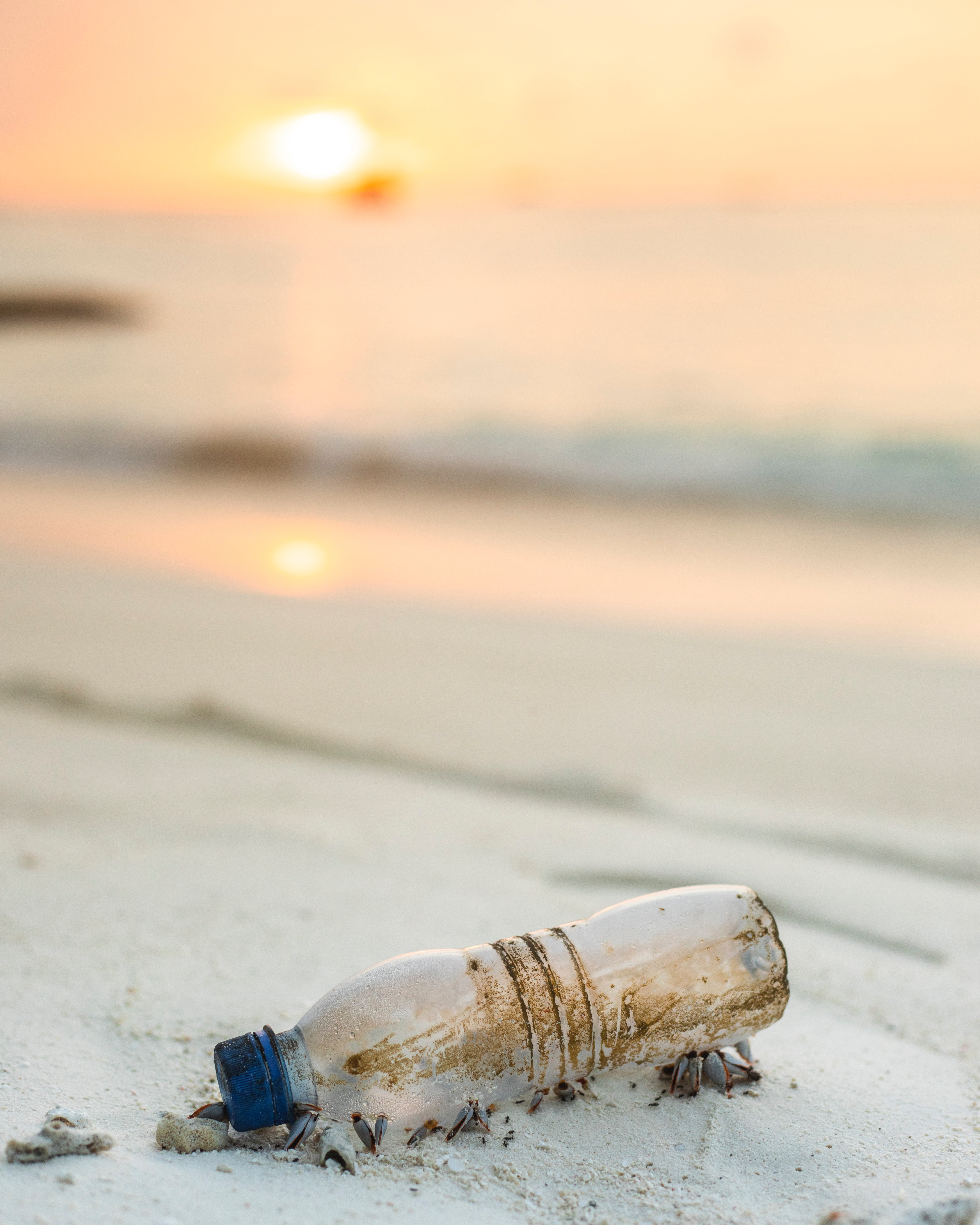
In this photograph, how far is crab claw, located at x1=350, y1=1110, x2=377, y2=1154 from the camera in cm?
139

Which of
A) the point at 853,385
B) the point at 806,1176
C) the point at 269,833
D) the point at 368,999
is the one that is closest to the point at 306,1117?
the point at 368,999

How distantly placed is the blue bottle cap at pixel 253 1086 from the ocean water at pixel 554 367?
26.7ft

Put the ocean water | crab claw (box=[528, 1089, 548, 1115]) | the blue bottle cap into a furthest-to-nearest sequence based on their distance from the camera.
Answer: the ocean water < crab claw (box=[528, 1089, 548, 1115]) < the blue bottle cap

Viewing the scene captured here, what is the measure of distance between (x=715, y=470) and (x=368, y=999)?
9004mm

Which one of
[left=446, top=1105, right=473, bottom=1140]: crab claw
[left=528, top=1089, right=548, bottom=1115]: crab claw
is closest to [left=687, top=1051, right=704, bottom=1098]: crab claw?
[left=528, top=1089, right=548, bottom=1115]: crab claw

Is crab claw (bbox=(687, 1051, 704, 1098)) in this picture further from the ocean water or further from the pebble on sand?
the ocean water

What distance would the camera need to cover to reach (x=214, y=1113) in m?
1.43

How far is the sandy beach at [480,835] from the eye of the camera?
Result: 1.43 meters

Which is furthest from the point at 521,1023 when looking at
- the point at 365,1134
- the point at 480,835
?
the point at 480,835

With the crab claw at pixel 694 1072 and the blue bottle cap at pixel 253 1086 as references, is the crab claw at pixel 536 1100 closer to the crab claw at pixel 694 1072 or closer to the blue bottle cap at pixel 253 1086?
the crab claw at pixel 694 1072

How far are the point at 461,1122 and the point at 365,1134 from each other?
128mm

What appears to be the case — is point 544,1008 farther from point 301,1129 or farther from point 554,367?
point 554,367

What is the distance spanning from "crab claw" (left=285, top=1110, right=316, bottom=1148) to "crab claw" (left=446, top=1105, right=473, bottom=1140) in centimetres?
18

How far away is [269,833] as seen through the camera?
271cm
